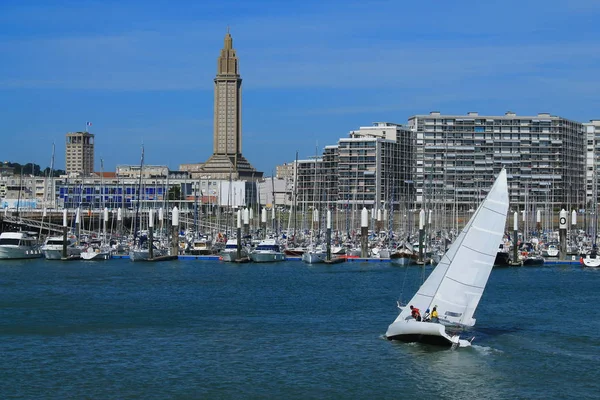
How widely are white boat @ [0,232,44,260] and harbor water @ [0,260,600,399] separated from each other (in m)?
24.3

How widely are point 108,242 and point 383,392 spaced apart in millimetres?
79589

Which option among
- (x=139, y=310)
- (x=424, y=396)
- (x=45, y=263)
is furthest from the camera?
(x=45, y=263)

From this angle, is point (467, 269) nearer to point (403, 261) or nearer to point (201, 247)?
point (403, 261)

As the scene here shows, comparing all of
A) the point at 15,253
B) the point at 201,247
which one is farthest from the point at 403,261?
the point at 15,253

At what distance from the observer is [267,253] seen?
9150cm

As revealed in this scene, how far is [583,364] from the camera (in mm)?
37750

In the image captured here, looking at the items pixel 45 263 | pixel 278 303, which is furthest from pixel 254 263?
pixel 278 303

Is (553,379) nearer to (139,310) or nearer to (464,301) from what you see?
(464,301)

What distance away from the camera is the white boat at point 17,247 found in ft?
302

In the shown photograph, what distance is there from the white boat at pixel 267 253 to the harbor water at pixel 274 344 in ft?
70.6

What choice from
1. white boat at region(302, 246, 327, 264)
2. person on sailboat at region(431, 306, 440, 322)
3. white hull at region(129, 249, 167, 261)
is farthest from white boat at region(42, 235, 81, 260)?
person on sailboat at region(431, 306, 440, 322)

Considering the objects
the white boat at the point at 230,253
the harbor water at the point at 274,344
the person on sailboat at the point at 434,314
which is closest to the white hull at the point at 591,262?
the harbor water at the point at 274,344

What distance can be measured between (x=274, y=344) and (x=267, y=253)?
4977 centimetres

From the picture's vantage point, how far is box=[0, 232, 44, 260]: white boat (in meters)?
92.1
